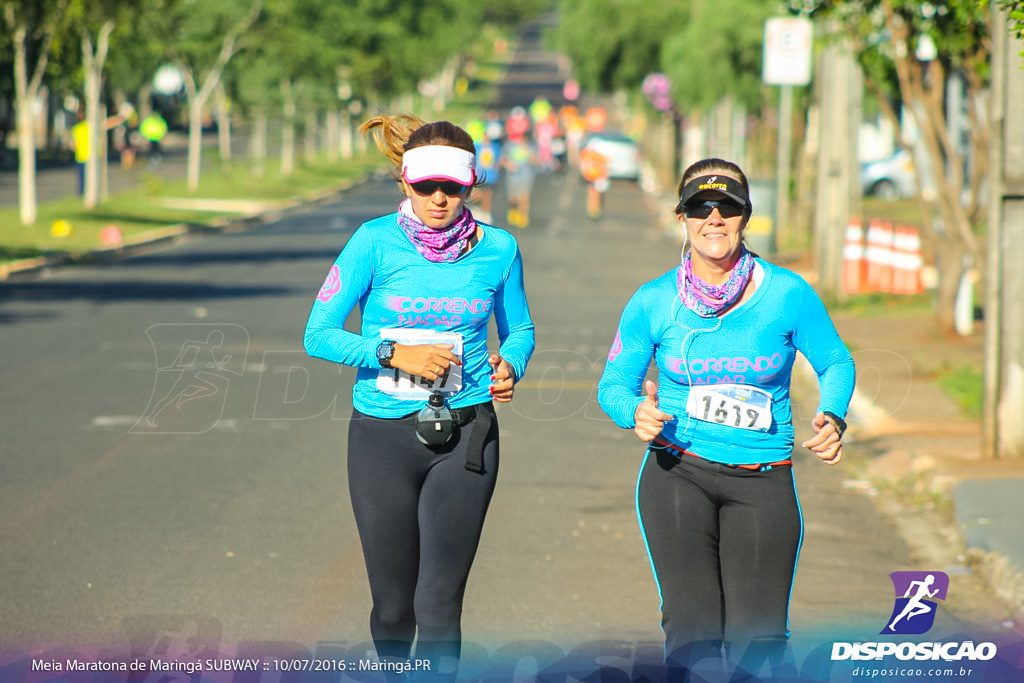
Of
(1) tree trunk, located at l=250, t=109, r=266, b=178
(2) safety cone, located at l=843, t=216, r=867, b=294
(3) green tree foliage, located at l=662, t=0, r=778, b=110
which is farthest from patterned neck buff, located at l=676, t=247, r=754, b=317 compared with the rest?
(1) tree trunk, located at l=250, t=109, r=266, b=178

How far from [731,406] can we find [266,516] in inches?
182

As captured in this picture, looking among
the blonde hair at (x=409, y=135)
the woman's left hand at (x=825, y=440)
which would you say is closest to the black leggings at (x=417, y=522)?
the blonde hair at (x=409, y=135)

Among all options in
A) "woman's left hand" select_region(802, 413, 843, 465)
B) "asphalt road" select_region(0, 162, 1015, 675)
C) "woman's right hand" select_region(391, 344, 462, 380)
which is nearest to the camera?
"woman's left hand" select_region(802, 413, 843, 465)

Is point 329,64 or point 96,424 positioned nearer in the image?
point 96,424

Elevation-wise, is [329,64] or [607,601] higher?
[329,64]

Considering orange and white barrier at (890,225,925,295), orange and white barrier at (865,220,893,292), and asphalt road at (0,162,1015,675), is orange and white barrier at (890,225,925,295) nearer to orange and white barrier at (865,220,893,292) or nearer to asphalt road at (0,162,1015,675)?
orange and white barrier at (865,220,893,292)

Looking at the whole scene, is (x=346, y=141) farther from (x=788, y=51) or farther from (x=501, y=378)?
(x=501, y=378)

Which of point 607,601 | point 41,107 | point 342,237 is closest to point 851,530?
point 607,601

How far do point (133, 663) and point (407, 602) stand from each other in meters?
1.35

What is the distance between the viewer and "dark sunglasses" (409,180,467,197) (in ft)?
16.2

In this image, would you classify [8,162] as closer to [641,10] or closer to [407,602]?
[641,10]

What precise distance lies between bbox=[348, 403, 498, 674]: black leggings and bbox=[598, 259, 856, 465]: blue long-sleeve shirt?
54 cm

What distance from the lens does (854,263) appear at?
22.8 meters

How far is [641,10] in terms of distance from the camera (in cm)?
5956
